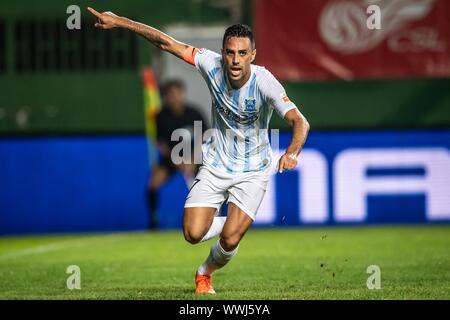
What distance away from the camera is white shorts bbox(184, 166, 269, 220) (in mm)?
9773

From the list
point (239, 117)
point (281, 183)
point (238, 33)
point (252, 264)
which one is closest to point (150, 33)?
point (238, 33)

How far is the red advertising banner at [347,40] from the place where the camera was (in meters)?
18.3

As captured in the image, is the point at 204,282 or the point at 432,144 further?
the point at 432,144

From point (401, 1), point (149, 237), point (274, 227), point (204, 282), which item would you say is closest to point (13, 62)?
point (149, 237)

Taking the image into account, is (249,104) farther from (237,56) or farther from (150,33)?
(150,33)

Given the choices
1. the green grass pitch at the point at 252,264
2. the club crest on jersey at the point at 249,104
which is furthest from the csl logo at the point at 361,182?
the club crest on jersey at the point at 249,104

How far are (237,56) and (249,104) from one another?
1.49ft

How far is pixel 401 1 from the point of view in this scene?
18281 millimetres

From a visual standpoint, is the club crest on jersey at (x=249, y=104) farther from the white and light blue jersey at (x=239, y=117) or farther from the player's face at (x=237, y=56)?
the player's face at (x=237, y=56)

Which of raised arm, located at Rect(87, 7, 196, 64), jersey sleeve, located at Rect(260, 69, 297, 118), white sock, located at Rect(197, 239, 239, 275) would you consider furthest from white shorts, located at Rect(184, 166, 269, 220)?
raised arm, located at Rect(87, 7, 196, 64)

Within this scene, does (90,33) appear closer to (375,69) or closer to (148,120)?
(148,120)

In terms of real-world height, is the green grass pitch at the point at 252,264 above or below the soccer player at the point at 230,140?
below

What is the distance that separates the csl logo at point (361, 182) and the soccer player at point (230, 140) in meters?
8.21

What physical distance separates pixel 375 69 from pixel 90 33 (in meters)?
4.71
